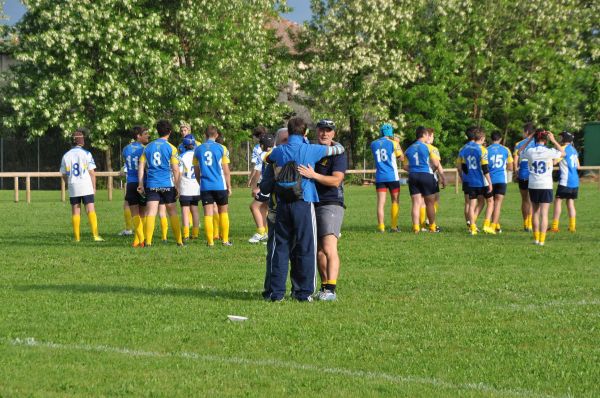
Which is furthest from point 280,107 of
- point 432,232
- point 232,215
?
point 432,232

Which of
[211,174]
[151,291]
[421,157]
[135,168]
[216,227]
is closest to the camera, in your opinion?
[151,291]

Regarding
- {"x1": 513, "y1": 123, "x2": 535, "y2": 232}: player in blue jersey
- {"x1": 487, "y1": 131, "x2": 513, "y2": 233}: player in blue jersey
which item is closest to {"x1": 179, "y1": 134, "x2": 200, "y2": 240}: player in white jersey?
{"x1": 487, "y1": 131, "x2": 513, "y2": 233}: player in blue jersey

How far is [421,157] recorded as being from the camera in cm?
2072

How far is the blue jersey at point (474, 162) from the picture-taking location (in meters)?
20.6

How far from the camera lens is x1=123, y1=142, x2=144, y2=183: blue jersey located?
18.8m

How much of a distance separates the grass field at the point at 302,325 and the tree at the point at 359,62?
3669 centimetres

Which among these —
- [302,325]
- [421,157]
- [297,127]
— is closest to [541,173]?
[421,157]

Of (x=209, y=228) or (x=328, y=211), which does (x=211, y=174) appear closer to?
(x=209, y=228)

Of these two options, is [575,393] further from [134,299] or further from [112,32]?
[112,32]

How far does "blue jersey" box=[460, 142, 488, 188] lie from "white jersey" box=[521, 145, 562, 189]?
101 inches

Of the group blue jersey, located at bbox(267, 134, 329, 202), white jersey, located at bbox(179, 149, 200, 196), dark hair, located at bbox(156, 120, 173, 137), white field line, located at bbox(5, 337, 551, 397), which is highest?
dark hair, located at bbox(156, 120, 173, 137)

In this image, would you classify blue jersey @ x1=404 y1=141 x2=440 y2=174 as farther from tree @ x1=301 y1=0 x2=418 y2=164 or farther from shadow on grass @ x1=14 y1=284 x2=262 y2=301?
tree @ x1=301 y1=0 x2=418 y2=164

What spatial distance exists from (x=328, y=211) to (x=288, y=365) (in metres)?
3.75

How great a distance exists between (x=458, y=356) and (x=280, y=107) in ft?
154
